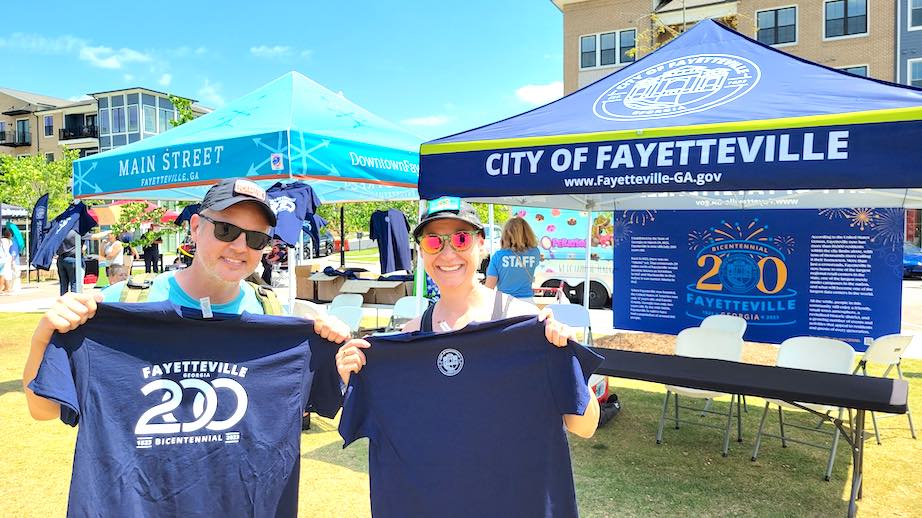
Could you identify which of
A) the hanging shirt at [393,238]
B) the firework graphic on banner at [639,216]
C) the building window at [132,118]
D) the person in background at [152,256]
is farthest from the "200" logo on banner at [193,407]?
the building window at [132,118]

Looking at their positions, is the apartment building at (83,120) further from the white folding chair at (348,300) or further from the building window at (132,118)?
the white folding chair at (348,300)

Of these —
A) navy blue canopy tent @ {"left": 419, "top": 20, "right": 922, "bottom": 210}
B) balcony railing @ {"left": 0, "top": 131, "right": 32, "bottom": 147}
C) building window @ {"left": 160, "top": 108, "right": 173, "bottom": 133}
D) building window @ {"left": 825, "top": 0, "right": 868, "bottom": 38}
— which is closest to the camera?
navy blue canopy tent @ {"left": 419, "top": 20, "right": 922, "bottom": 210}

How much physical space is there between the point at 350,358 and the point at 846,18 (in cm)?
2882

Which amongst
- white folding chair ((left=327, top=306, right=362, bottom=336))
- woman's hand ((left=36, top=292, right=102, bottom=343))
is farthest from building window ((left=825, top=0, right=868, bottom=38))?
woman's hand ((left=36, top=292, right=102, bottom=343))

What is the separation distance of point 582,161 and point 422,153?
4.07 ft

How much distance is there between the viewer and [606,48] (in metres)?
27.8

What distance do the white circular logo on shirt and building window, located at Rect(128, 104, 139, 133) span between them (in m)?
45.3

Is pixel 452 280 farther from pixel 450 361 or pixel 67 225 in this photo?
pixel 67 225

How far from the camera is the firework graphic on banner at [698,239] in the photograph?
6645 millimetres

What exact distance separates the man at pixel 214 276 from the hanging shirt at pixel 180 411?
7 centimetres

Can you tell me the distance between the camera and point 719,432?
5125 mm

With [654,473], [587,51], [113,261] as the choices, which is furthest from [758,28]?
[654,473]

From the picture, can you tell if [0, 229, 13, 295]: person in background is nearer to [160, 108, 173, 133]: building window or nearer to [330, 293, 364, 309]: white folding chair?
[330, 293, 364, 309]: white folding chair

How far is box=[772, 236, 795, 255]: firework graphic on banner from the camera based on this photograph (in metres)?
6.23
